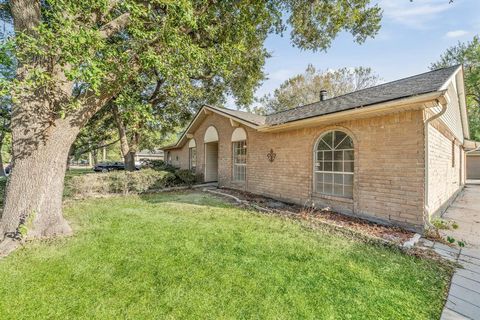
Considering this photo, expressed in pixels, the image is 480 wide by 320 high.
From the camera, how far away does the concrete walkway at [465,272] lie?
266cm

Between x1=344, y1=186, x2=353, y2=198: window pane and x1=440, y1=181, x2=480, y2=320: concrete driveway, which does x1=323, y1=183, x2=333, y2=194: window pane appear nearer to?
x1=344, y1=186, x2=353, y2=198: window pane

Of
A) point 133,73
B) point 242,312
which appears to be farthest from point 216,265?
point 133,73

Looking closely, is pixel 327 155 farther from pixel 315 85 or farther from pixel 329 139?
pixel 315 85

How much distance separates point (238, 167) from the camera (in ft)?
38.1

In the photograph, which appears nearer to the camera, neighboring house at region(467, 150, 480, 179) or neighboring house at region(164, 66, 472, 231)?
neighboring house at region(164, 66, 472, 231)

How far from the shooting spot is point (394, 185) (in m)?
5.61

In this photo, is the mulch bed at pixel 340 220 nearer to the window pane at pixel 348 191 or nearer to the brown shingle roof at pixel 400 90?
the window pane at pixel 348 191

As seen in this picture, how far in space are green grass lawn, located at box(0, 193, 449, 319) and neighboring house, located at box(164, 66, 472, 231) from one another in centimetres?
196

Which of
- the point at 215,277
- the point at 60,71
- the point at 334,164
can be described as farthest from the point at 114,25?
the point at 334,164

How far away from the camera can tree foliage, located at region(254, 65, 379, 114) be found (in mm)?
24969

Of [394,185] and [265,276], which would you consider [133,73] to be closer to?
[265,276]

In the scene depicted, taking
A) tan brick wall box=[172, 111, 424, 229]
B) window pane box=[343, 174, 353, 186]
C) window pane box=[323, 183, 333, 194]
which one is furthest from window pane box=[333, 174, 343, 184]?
tan brick wall box=[172, 111, 424, 229]

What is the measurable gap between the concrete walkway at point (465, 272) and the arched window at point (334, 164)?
257cm

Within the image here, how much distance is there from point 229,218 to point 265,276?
10.6 feet
